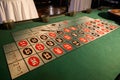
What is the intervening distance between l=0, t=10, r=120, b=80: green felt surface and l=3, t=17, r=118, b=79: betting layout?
5 cm

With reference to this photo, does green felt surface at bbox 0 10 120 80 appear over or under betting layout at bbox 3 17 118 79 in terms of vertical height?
under

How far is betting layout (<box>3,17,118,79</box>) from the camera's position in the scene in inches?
36.9

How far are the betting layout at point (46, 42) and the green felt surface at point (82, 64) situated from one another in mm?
49

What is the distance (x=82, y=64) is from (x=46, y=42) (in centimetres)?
45

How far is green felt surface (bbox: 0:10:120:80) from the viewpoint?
86 centimetres

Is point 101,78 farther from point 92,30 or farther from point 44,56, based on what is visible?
point 92,30

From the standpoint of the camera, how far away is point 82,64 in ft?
3.33

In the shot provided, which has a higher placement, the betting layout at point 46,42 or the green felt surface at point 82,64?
the betting layout at point 46,42

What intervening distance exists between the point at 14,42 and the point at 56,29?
59 cm

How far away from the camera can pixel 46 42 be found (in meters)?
1.24

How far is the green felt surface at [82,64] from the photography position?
859 millimetres

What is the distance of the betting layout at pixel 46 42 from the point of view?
94 centimetres

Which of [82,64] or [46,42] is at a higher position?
[46,42]

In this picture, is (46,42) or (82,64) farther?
(46,42)
